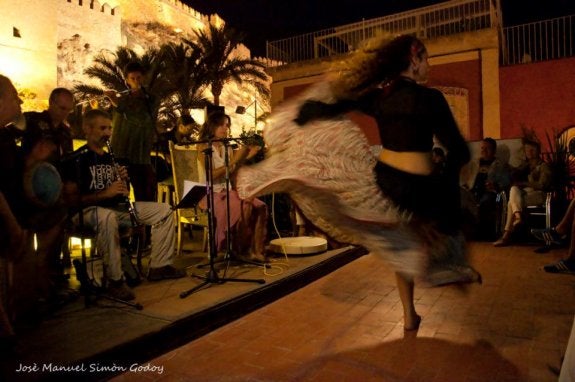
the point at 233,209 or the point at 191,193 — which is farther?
the point at 233,209

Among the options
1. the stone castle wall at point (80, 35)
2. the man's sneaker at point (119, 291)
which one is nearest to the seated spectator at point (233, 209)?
the man's sneaker at point (119, 291)

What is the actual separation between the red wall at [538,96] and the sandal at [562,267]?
9.67 m

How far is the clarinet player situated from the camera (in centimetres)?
357

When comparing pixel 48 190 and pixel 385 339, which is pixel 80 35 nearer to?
pixel 48 190

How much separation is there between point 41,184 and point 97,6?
148ft

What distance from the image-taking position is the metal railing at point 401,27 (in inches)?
586

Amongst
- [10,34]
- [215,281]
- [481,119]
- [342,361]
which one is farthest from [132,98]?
[10,34]

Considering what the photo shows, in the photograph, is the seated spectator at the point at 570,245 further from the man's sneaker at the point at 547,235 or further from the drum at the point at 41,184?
the drum at the point at 41,184

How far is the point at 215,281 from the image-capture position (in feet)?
13.3

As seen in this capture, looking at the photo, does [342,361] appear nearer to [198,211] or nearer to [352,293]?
[352,293]

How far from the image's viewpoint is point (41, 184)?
Result: 112 inches

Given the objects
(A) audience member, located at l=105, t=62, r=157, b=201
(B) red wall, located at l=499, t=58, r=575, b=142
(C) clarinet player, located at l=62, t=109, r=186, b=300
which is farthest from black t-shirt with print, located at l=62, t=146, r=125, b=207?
(B) red wall, located at l=499, t=58, r=575, b=142

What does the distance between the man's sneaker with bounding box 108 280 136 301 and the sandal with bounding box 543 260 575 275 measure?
14.8ft

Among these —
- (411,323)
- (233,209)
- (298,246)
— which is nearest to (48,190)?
(233,209)
